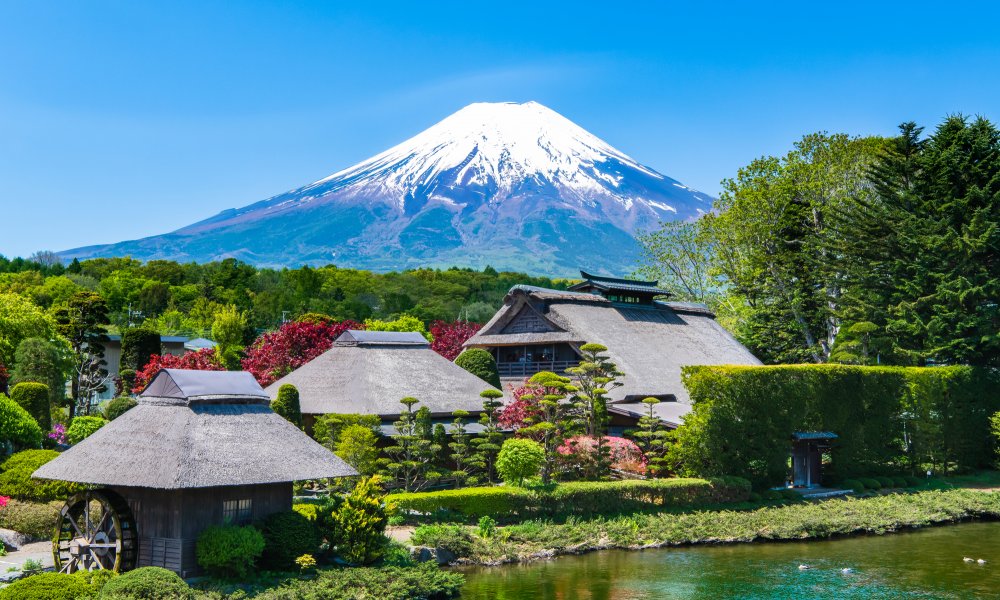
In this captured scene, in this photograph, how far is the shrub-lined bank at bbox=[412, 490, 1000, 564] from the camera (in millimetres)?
26047

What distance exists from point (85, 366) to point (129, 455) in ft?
92.6

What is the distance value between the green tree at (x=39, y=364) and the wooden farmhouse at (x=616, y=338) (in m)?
20.3

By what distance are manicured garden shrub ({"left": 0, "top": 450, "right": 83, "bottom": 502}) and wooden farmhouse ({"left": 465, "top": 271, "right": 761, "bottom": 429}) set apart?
833 inches

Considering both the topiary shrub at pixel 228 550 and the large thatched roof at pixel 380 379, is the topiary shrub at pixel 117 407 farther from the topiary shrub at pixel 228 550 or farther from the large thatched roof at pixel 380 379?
the topiary shrub at pixel 228 550

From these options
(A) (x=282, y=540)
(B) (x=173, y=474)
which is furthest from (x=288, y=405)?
(B) (x=173, y=474)

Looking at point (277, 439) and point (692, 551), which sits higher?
point (277, 439)

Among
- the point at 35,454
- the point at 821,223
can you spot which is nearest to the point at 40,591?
the point at 35,454

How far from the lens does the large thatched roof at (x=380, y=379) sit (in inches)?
1399

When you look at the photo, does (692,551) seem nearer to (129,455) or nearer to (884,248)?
(129,455)

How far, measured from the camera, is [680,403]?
39938mm

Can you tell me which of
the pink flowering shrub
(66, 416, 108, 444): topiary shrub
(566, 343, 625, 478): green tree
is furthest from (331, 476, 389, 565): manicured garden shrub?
the pink flowering shrub

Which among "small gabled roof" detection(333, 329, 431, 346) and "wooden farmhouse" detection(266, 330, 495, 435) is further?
"small gabled roof" detection(333, 329, 431, 346)

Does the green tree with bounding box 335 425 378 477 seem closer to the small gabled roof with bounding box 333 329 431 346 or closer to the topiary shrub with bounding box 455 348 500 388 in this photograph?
the small gabled roof with bounding box 333 329 431 346

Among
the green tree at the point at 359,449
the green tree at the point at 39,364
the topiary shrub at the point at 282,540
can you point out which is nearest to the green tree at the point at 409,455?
the green tree at the point at 359,449
